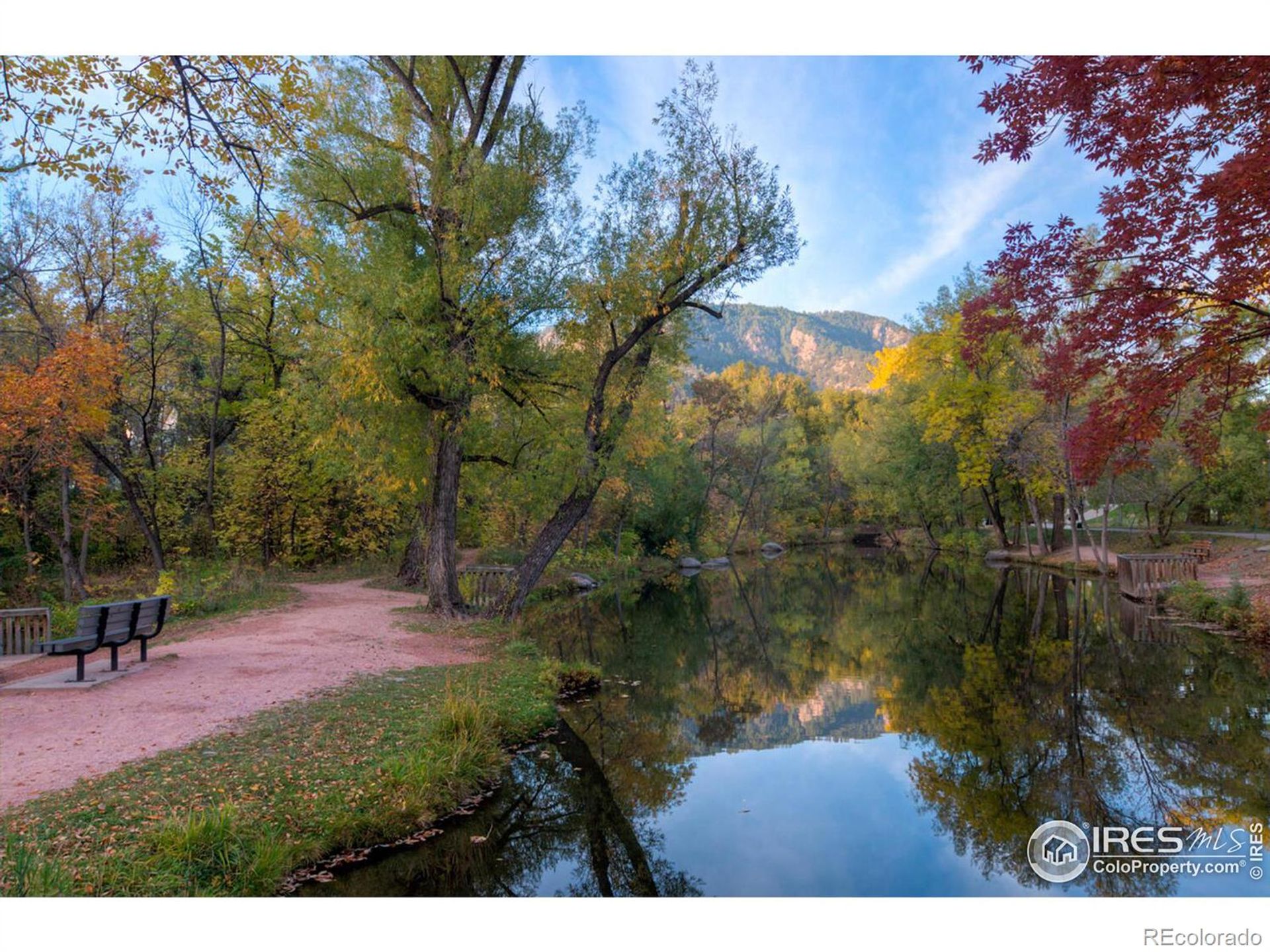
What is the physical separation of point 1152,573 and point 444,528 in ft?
43.0

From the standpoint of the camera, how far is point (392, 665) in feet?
25.4

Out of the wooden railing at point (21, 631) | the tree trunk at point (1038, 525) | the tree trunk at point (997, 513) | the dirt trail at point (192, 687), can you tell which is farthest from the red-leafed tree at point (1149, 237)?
the tree trunk at point (997, 513)

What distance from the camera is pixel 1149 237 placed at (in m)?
5.18

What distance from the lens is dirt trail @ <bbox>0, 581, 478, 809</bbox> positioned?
4.52 meters

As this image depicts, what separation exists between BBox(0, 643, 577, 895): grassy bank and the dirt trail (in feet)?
1.14

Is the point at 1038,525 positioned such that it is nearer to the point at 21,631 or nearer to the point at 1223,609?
the point at 1223,609

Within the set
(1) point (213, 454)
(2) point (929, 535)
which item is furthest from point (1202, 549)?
(1) point (213, 454)

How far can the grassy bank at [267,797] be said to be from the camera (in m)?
3.14

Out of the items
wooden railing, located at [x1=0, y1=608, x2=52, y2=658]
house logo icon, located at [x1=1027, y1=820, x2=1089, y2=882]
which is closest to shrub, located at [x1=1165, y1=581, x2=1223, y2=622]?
house logo icon, located at [x1=1027, y1=820, x2=1089, y2=882]

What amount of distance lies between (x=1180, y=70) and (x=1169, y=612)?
10339mm

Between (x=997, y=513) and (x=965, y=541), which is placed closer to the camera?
(x=997, y=513)

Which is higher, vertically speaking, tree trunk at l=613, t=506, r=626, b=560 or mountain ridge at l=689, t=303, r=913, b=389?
mountain ridge at l=689, t=303, r=913, b=389

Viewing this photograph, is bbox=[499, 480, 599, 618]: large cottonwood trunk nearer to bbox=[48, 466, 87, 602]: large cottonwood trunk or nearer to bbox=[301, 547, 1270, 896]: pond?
bbox=[301, 547, 1270, 896]: pond

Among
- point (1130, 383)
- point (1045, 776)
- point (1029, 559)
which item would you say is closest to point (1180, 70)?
point (1130, 383)
